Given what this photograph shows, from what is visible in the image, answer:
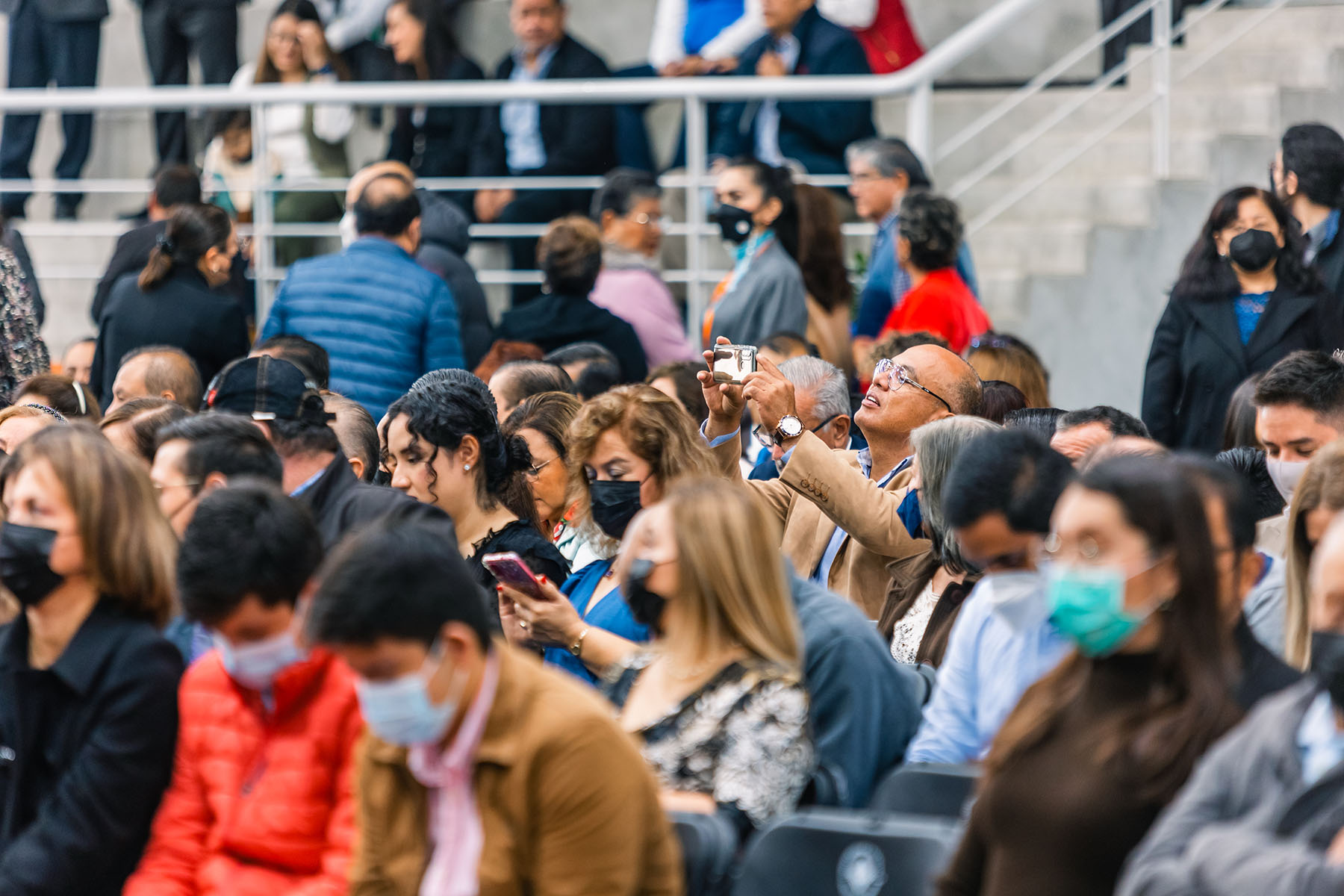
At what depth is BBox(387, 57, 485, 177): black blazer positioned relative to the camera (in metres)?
9.05

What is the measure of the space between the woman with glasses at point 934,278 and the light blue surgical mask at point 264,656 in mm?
3918

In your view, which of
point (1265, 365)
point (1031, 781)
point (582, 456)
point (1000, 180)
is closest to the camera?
point (1031, 781)

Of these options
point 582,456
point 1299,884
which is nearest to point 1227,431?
point 582,456

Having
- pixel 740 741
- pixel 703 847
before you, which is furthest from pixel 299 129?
pixel 703 847

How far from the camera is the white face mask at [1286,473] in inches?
176

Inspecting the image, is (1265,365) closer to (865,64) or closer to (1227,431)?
(1227,431)

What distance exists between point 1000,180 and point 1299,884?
7065mm

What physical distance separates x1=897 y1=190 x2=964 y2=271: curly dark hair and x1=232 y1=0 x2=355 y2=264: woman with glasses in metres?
3.21

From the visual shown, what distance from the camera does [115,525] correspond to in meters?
3.42

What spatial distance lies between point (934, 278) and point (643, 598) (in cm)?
379

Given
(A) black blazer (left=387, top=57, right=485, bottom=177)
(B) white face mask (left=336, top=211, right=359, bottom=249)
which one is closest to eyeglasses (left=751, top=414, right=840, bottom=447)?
(B) white face mask (left=336, top=211, right=359, bottom=249)

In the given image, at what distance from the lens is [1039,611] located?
10.8 ft

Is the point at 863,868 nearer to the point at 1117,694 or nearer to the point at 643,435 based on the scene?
the point at 1117,694

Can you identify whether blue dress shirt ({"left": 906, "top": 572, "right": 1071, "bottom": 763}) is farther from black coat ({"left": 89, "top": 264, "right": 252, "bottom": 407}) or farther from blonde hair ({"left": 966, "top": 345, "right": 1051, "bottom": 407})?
black coat ({"left": 89, "top": 264, "right": 252, "bottom": 407})
